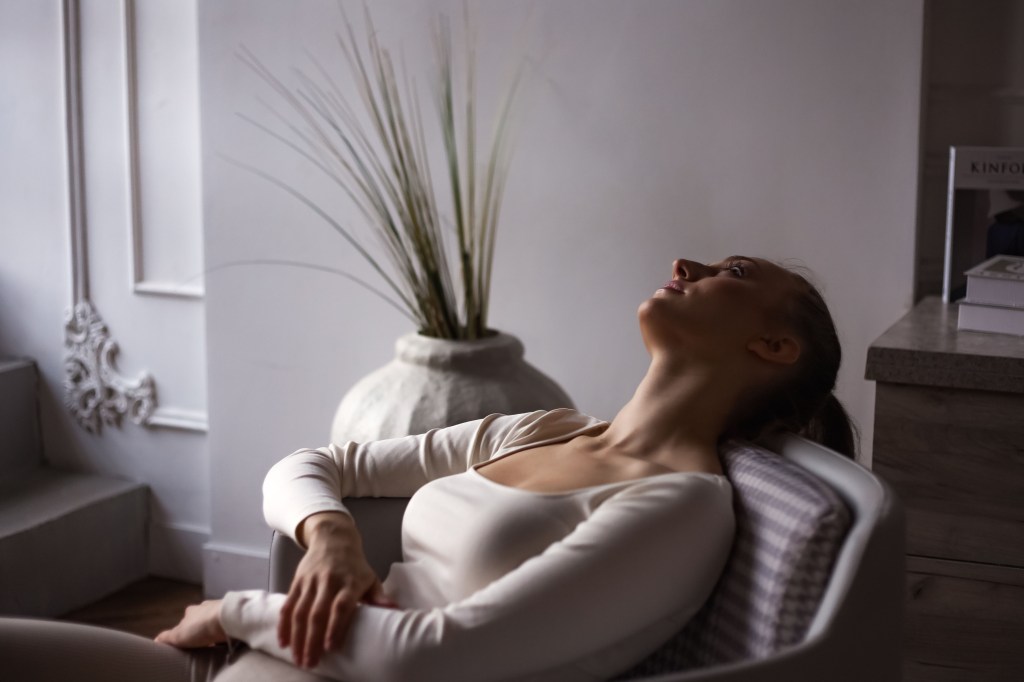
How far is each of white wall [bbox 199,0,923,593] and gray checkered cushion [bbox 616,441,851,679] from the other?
1.15 metres

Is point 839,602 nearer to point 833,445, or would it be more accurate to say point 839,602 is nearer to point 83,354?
point 833,445

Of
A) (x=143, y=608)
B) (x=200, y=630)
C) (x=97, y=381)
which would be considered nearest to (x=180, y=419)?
(x=97, y=381)

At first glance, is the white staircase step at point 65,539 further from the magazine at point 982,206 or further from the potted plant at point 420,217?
the magazine at point 982,206

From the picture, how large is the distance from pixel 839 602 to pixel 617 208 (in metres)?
1.52

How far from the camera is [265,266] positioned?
9.26 feet

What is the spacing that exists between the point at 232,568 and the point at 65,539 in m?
0.43

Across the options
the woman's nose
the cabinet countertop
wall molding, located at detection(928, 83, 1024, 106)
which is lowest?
the cabinet countertop

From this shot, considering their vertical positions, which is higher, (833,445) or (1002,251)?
(1002,251)

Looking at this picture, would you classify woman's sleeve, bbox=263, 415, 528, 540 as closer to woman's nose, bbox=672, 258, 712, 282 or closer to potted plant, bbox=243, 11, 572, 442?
woman's nose, bbox=672, 258, 712, 282

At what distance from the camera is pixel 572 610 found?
1.07 metres

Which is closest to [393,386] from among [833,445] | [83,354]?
[833,445]

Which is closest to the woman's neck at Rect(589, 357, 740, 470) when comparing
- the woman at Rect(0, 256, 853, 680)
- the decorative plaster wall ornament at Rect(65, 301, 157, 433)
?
the woman at Rect(0, 256, 853, 680)

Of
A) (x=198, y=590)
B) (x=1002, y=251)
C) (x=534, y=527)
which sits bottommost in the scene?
(x=198, y=590)

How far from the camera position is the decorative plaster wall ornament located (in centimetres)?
315
